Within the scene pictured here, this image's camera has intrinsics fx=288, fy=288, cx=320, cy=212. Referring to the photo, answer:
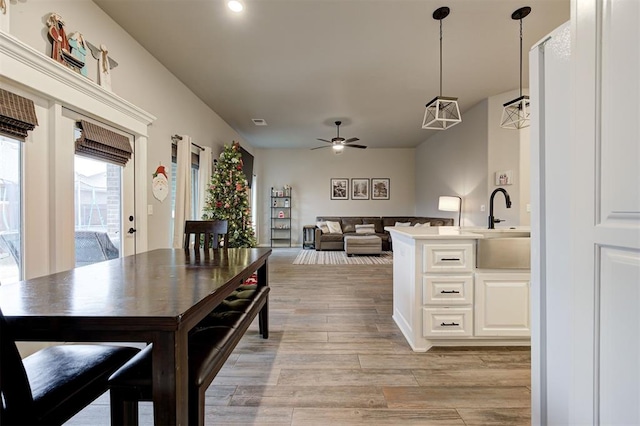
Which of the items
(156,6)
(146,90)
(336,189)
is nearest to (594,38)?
(156,6)

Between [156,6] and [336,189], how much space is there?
21.2 feet

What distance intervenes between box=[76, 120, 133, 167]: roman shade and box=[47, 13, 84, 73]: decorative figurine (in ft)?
1.47

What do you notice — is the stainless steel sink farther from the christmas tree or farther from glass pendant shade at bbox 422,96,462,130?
the christmas tree

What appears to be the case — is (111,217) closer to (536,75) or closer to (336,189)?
(536,75)

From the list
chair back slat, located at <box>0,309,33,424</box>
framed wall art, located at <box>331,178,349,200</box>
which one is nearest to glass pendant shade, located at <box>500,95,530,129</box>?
chair back slat, located at <box>0,309,33,424</box>

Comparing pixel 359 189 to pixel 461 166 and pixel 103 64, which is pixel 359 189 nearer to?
pixel 461 166

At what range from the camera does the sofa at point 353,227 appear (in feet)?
25.0

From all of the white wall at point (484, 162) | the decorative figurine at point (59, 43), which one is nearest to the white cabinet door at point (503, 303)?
the white wall at point (484, 162)

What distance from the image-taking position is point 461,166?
5582 millimetres

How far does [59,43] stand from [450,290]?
11.4 ft

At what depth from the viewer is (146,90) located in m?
3.27

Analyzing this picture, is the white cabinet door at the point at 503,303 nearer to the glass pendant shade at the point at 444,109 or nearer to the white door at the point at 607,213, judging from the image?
the white door at the point at 607,213

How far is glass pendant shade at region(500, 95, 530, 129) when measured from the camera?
2975 millimetres

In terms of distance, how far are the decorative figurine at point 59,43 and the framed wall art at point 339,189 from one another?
6742 mm
